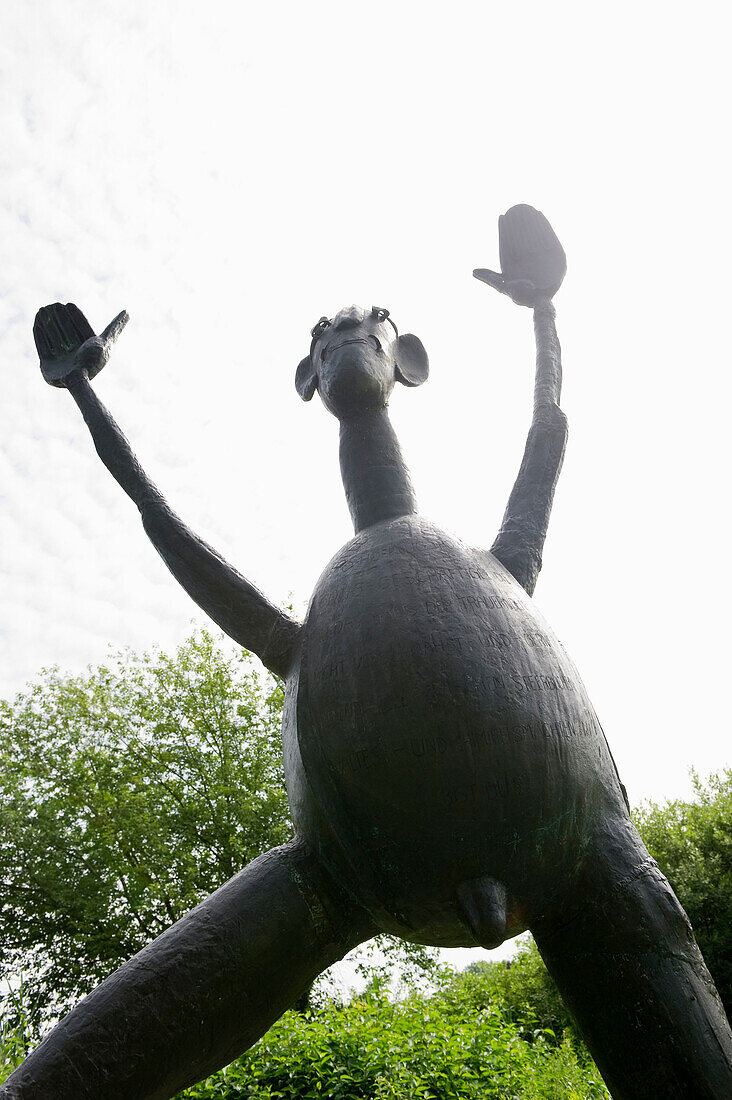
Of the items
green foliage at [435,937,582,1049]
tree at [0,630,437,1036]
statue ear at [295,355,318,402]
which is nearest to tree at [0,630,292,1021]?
tree at [0,630,437,1036]

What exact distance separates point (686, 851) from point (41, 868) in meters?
10.7

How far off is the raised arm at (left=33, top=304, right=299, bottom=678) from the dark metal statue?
22cm

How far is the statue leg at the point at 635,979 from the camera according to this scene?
195 centimetres

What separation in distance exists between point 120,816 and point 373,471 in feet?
42.8

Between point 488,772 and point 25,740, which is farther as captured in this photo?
point 25,740

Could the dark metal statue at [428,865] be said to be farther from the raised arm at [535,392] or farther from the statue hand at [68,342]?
the statue hand at [68,342]

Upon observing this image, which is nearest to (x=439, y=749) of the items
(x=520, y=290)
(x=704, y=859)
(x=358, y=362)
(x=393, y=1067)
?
(x=358, y=362)

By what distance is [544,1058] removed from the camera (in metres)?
7.32

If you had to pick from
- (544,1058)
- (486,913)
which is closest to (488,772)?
(486,913)

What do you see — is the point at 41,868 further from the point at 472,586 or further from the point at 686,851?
the point at 472,586

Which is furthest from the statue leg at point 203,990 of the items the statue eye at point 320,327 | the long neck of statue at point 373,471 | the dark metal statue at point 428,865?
the statue eye at point 320,327

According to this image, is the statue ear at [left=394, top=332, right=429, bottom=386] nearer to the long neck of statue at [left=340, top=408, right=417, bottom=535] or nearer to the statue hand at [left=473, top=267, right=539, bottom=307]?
the long neck of statue at [left=340, top=408, right=417, bottom=535]

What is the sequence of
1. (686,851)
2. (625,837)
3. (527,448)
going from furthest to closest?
(686,851) < (527,448) < (625,837)

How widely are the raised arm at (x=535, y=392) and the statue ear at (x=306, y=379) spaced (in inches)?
Result: 36.3
